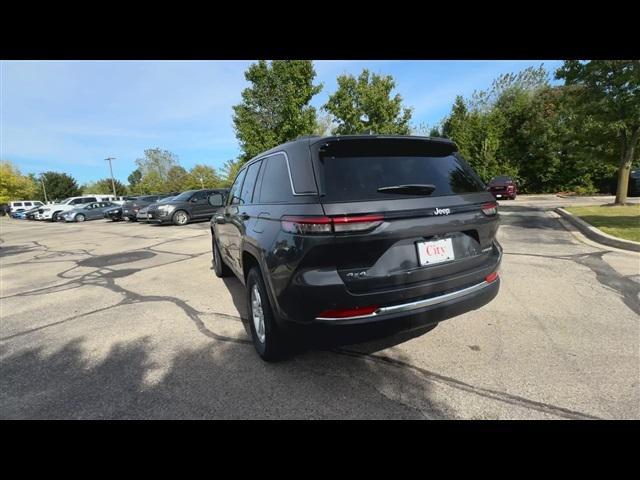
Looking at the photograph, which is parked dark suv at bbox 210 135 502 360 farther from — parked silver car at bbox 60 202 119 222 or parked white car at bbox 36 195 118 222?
parked white car at bbox 36 195 118 222

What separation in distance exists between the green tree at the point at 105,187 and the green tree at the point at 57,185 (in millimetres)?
8033

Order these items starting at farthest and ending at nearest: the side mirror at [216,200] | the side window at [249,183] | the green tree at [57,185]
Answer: the green tree at [57,185] < the side mirror at [216,200] < the side window at [249,183]

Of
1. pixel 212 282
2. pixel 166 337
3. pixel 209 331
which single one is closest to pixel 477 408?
pixel 209 331

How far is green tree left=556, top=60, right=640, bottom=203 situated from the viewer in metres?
10.6

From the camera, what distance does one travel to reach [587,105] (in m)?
11.7

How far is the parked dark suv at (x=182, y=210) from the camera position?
1611cm

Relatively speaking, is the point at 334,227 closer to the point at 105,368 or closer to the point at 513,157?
the point at 105,368

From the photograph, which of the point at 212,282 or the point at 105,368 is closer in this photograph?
the point at 105,368

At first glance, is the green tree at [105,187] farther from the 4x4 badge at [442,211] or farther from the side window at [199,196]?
the 4x4 badge at [442,211]

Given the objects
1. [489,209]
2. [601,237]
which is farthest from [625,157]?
[489,209]

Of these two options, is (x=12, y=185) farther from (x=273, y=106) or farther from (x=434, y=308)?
(x=434, y=308)

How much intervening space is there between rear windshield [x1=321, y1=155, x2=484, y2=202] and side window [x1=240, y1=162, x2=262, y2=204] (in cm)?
146

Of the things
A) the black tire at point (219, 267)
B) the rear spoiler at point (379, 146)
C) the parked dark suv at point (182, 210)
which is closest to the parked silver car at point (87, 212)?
the parked dark suv at point (182, 210)
